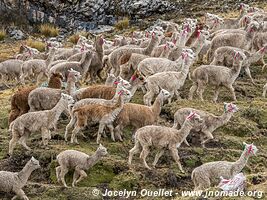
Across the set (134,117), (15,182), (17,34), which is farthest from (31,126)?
(17,34)

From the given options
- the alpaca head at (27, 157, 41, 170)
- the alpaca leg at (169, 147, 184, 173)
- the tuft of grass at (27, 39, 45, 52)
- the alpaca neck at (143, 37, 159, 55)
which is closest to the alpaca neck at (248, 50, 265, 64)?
the alpaca neck at (143, 37, 159, 55)

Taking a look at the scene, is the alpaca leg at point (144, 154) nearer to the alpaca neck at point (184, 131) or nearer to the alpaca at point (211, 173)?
the alpaca neck at point (184, 131)

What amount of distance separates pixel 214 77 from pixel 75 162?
485cm

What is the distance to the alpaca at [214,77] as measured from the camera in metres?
13.8

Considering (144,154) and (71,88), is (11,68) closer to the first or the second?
(71,88)

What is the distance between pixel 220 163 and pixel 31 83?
941 cm

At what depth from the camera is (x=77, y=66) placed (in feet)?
50.8

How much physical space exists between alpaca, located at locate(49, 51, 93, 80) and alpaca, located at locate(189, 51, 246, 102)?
307cm

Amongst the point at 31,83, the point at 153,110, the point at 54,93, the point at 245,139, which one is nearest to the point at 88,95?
the point at 54,93

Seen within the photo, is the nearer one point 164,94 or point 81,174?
point 81,174

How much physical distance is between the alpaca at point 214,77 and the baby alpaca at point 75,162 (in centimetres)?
429

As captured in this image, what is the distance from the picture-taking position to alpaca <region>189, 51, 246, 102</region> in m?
13.8

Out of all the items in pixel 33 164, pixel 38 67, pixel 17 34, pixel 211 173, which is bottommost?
pixel 17 34

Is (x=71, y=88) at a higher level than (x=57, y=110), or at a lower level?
lower
